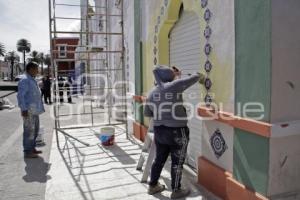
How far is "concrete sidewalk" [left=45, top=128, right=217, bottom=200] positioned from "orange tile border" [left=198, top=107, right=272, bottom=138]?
105 cm

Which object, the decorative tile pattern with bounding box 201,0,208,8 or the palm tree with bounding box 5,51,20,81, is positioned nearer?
the decorative tile pattern with bounding box 201,0,208,8

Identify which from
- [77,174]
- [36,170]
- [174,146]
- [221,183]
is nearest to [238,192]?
[221,183]

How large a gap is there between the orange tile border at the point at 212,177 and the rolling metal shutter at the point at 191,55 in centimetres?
54

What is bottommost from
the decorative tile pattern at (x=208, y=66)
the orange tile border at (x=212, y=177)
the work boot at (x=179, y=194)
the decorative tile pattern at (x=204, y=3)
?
the work boot at (x=179, y=194)

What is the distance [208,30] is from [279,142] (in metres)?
1.76

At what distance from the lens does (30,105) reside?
20.4 feet

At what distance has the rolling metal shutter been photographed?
16.5 ft

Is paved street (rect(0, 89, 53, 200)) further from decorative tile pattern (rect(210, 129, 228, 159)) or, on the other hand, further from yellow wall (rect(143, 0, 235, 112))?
yellow wall (rect(143, 0, 235, 112))

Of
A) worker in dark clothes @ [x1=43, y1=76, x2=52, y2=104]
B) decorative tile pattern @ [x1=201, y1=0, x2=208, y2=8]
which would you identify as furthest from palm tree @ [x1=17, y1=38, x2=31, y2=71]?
decorative tile pattern @ [x1=201, y1=0, x2=208, y2=8]

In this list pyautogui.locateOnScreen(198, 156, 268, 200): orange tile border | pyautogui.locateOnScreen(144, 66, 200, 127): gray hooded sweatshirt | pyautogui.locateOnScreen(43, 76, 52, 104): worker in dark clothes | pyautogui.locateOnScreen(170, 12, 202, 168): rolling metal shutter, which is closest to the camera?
pyautogui.locateOnScreen(198, 156, 268, 200): orange tile border

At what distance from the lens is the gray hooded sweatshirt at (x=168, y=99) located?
3963 millimetres

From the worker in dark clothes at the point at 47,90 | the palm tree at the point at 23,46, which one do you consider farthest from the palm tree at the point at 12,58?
the worker in dark clothes at the point at 47,90

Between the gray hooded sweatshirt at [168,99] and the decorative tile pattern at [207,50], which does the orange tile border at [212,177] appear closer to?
the gray hooded sweatshirt at [168,99]

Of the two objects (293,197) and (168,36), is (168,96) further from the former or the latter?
(168,36)
